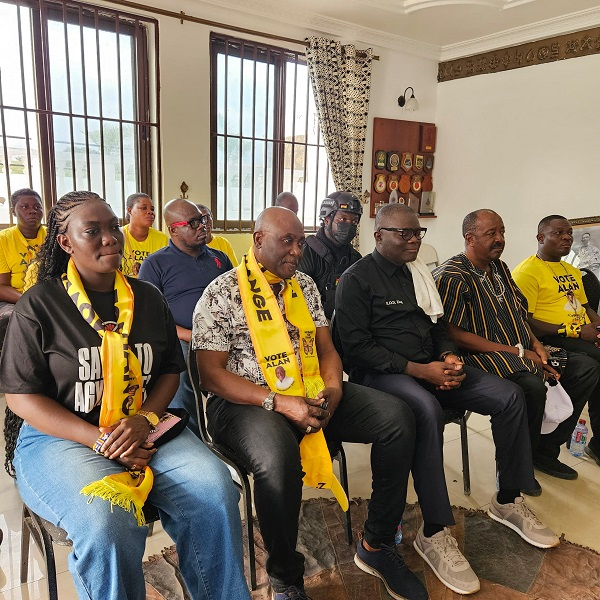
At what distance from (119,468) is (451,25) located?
5.27 metres

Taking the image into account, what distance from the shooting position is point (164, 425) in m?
1.51

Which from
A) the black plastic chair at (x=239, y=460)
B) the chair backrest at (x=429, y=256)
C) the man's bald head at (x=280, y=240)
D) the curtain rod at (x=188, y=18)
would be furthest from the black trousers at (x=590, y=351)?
the curtain rod at (x=188, y=18)

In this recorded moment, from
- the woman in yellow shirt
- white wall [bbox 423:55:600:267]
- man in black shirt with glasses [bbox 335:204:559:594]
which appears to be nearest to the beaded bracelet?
man in black shirt with glasses [bbox 335:204:559:594]

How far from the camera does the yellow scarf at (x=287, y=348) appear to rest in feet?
5.51

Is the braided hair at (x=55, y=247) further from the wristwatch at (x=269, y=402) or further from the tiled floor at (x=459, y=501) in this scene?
the wristwatch at (x=269, y=402)

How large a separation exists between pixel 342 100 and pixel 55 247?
14.0ft

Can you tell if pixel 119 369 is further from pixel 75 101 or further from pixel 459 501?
pixel 75 101

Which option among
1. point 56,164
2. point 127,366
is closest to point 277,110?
point 56,164

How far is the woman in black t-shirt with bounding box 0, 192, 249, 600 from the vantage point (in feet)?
4.25

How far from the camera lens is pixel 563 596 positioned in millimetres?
1738

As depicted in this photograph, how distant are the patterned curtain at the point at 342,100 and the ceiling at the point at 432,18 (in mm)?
213

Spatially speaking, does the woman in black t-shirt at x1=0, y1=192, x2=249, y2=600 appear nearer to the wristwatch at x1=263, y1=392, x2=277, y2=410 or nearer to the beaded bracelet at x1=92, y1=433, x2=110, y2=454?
the beaded bracelet at x1=92, y1=433, x2=110, y2=454

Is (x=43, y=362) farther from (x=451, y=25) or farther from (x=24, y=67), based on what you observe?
(x=451, y=25)

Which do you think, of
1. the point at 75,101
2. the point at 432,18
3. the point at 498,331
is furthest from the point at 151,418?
the point at 432,18
